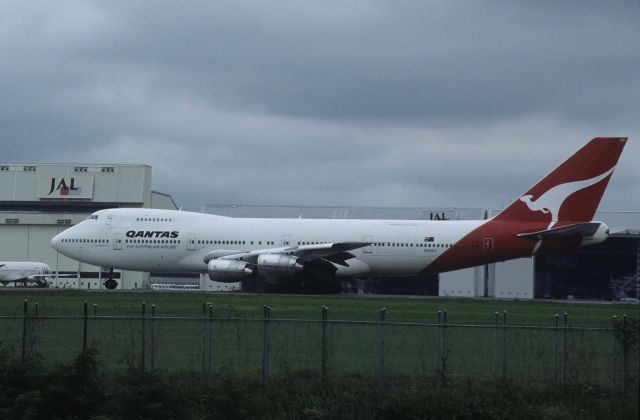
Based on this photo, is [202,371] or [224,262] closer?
[202,371]

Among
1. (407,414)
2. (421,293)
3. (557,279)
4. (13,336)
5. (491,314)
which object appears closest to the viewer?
(407,414)

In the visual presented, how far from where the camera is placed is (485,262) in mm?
55062

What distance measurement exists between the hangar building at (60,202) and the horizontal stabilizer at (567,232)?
1391 inches

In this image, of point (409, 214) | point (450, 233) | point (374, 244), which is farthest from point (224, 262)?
point (409, 214)

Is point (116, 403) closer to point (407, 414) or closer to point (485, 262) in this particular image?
point (407, 414)

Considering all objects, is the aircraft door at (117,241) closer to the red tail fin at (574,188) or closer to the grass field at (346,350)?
the red tail fin at (574,188)

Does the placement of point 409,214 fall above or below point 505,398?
above

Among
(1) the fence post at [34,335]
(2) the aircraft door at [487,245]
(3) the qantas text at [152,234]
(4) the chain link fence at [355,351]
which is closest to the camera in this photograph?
(4) the chain link fence at [355,351]

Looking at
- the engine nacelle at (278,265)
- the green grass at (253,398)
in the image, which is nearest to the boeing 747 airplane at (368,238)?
the engine nacelle at (278,265)

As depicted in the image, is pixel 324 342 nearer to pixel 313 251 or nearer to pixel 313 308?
pixel 313 308

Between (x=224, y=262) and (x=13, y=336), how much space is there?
85.0ft

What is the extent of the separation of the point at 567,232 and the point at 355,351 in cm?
3037

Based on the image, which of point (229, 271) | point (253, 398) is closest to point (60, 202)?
point (229, 271)

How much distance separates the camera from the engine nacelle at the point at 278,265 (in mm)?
51969
